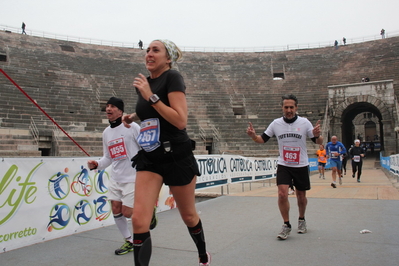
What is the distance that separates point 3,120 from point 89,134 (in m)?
4.51

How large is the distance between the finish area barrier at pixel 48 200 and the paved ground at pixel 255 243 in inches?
8.1

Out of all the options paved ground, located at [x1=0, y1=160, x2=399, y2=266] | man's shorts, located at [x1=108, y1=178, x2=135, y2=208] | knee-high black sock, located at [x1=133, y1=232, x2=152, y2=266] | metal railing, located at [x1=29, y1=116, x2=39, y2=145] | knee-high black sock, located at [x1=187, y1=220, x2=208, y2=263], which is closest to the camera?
knee-high black sock, located at [x1=133, y1=232, x2=152, y2=266]

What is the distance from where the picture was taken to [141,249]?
2.46 m

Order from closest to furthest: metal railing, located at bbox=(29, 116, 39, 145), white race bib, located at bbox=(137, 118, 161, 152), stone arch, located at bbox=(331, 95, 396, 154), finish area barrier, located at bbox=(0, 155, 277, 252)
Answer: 1. white race bib, located at bbox=(137, 118, 161, 152)
2. finish area barrier, located at bbox=(0, 155, 277, 252)
3. metal railing, located at bbox=(29, 116, 39, 145)
4. stone arch, located at bbox=(331, 95, 396, 154)

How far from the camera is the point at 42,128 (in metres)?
18.0

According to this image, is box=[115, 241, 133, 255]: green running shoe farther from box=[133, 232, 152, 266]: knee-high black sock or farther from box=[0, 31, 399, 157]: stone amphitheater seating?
box=[0, 31, 399, 157]: stone amphitheater seating

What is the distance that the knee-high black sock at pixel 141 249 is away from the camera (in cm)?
244

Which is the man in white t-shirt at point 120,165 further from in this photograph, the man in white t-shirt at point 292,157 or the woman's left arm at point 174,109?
the man in white t-shirt at point 292,157

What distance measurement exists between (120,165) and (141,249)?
1809mm

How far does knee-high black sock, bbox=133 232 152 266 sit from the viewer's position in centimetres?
244

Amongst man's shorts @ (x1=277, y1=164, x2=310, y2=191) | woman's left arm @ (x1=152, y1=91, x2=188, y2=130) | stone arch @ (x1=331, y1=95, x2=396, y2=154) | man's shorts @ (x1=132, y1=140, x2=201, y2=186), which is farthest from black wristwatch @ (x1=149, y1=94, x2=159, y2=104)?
stone arch @ (x1=331, y1=95, x2=396, y2=154)

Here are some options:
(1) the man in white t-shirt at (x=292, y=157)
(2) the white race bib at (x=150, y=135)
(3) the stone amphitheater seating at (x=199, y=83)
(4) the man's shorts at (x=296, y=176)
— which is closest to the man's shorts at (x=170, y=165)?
(2) the white race bib at (x=150, y=135)

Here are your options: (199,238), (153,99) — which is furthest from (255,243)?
(153,99)

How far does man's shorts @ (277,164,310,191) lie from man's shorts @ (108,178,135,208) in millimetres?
2067
